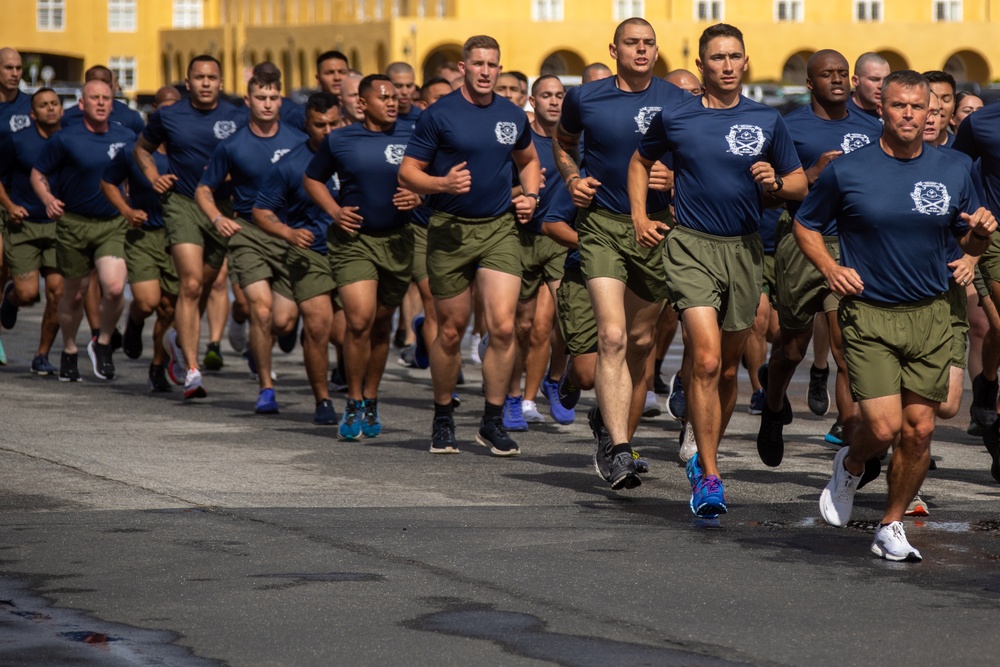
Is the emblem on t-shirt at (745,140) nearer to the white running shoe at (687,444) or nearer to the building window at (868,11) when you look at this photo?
the white running shoe at (687,444)

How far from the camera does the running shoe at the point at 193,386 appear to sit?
13.5 m

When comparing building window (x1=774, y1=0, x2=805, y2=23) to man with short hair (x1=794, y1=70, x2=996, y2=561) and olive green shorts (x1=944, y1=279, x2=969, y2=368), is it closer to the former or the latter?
olive green shorts (x1=944, y1=279, x2=969, y2=368)

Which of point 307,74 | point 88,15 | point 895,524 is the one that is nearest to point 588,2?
point 307,74

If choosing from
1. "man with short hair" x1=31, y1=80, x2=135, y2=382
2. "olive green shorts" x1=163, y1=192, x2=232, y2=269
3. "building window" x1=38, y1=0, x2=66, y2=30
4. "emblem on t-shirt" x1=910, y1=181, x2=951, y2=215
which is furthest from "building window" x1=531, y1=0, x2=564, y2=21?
"emblem on t-shirt" x1=910, y1=181, x2=951, y2=215

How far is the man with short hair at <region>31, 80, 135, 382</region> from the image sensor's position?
14.8m

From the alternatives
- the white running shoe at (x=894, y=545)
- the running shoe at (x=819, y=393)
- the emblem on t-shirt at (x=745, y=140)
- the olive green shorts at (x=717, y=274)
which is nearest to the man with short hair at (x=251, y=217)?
the running shoe at (x=819, y=393)

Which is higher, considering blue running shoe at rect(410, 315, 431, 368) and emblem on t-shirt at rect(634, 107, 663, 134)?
emblem on t-shirt at rect(634, 107, 663, 134)

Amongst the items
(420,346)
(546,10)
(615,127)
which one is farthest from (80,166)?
(546,10)

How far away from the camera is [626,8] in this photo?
A: 99375mm

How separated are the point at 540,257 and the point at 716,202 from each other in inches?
136

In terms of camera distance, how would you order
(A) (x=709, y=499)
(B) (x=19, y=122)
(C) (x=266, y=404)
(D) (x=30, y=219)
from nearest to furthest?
1. (A) (x=709, y=499)
2. (C) (x=266, y=404)
3. (D) (x=30, y=219)
4. (B) (x=19, y=122)

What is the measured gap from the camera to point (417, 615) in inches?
268

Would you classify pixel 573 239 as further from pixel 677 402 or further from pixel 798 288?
pixel 798 288

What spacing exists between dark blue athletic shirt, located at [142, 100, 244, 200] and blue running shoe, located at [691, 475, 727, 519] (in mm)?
6096
